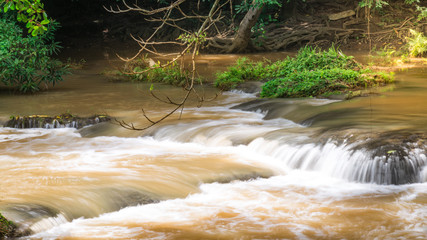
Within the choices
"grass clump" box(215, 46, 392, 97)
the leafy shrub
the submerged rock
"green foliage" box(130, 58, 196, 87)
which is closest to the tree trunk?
the leafy shrub

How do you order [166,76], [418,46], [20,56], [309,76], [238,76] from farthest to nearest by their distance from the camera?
[418,46] < [166,76] < [238,76] < [20,56] < [309,76]

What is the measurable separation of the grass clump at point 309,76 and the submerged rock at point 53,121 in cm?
367

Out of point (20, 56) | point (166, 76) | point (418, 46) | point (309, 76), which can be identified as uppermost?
point (418, 46)

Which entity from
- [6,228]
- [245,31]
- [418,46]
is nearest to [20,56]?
[245,31]

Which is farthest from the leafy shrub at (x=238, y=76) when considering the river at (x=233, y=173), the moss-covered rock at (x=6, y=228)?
the moss-covered rock at (x=6, y=228)

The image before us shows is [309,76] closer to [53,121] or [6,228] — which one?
[53,121]

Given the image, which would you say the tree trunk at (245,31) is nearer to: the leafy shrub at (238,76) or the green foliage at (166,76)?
the leafy shrub at (238,76)

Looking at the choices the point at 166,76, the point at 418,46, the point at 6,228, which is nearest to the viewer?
the point at 6,228

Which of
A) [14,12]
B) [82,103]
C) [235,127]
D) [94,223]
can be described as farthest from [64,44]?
[94,223]

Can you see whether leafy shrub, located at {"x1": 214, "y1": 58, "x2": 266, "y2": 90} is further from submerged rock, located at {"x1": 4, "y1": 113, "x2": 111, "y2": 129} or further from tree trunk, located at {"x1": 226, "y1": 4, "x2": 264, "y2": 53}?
tree trunk, located at {"x1": 226, "y1": 4, "x2": 264, "y2": 53}

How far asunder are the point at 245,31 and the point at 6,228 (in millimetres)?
15450

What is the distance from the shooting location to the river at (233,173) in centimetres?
611

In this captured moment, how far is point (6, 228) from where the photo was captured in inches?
220

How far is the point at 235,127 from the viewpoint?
33.7 ft
